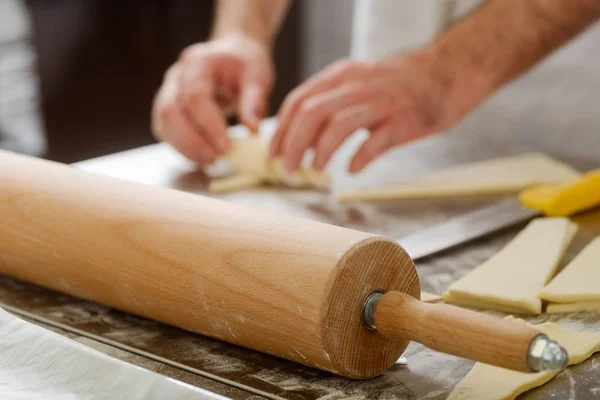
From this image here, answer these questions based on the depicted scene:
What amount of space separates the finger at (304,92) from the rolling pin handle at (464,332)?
807 millimetres

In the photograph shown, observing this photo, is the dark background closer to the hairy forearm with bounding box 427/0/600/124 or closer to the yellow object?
the hairy forearm with bounding box 427/0/600/124

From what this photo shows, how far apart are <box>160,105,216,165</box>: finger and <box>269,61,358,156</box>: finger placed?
182 millimetres

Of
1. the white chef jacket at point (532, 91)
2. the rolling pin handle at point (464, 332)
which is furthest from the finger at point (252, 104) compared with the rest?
the rolling pin handle at point (464, 332)

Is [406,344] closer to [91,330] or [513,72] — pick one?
[91,330]

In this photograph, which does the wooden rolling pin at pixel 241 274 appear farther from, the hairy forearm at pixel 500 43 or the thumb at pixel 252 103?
the hairy forearm at pixel 500 43

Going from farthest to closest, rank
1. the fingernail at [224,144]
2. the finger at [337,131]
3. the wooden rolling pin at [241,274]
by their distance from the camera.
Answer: the fingernail at [224,144]
the finger at [337,131]
the wooden rolling pin at [241,274]

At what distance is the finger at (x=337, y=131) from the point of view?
1540 mm

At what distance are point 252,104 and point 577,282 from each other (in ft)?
3.15

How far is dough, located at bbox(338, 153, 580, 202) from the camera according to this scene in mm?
1549

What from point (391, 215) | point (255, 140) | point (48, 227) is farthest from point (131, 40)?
point (48, 227)

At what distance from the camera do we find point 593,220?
1.42 meters

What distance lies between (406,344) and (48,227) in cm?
51

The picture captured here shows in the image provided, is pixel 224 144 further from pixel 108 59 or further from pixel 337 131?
pixel 108 59

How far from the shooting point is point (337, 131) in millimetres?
1540
